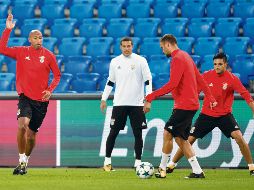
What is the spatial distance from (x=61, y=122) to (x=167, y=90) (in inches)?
164

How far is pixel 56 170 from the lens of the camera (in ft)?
44.5

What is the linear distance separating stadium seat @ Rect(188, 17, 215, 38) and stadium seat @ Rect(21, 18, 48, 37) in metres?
3.56

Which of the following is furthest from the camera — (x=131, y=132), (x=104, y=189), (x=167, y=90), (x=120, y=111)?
(x=131, y=132)

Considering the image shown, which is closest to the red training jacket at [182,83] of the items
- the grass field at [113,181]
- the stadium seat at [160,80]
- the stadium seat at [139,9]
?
the grass field at [113,181]

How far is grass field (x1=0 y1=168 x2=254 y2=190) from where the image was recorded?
9820 mm

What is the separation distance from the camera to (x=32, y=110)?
1227cm

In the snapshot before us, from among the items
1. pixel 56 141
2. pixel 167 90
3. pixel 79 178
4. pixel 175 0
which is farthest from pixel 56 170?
pixel 175 0

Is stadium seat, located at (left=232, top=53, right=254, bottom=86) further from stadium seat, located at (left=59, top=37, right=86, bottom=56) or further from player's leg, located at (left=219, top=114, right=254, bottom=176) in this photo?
player's leg, located at (left=219, top=114, right=254, bottom=176)

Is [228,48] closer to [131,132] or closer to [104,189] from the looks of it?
[131,132]

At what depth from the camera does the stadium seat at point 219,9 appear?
65.0ft

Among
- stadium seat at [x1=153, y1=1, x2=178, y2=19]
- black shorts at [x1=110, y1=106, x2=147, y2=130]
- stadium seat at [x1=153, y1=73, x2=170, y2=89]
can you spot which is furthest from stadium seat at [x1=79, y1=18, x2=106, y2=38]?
black shorts at [x1=110, y1=106, x2=147, y2=130]

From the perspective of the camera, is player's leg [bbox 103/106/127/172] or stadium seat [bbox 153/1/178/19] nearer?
player's leg [bbox 103/106/127/172]

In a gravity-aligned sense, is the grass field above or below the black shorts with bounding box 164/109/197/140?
below

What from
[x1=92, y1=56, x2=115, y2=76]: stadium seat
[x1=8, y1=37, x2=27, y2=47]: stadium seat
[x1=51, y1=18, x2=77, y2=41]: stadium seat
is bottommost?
[x1=92, y1=56, x2=115, y2=76]: stadium seat
